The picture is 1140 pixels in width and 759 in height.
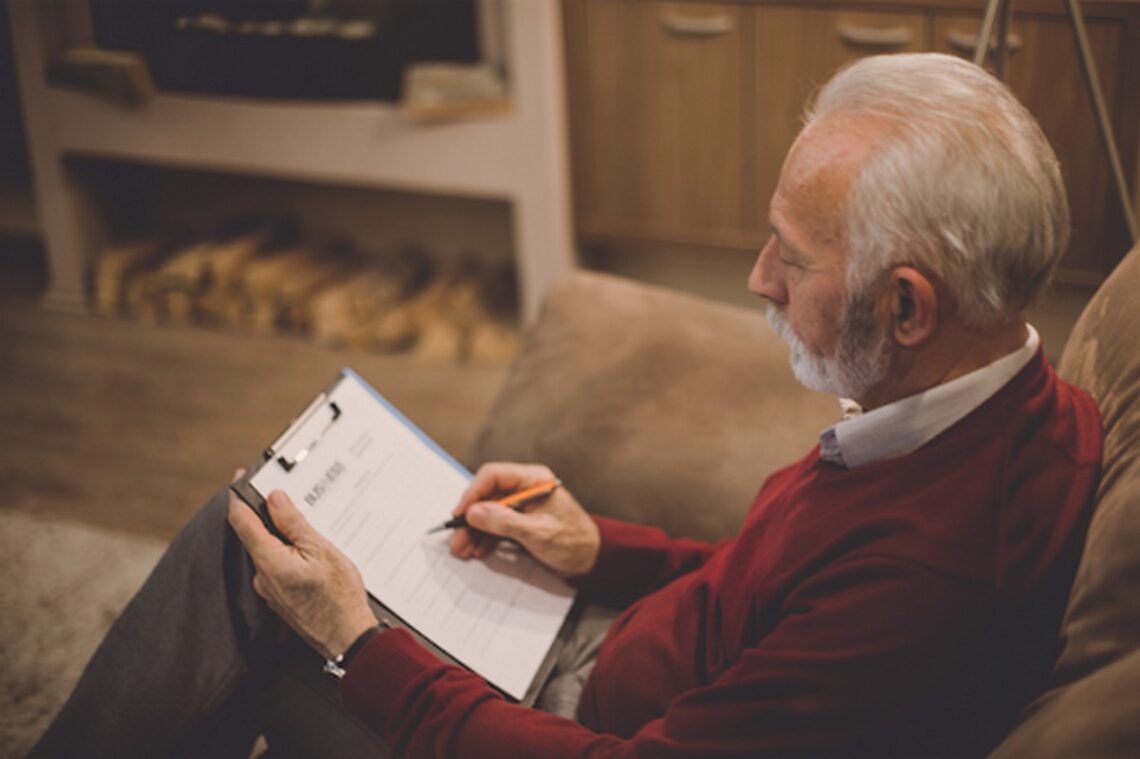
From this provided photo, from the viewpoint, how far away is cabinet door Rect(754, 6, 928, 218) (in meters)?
2.56

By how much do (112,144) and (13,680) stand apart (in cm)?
194

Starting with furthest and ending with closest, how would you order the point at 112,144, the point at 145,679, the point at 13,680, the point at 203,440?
the point at 112,144 → the point at 203,440 → the point at 13,680 → the point at 145,679

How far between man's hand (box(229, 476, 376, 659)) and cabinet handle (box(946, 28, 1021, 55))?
180 centimetres

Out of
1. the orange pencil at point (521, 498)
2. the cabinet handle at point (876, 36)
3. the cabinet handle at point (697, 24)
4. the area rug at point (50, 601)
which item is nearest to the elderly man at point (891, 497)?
the orange pencil at point (521, 498)

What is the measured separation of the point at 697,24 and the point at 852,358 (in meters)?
1.87

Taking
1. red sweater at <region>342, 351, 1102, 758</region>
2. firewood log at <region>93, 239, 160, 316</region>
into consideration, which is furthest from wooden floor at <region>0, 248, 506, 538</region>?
red sweater at <region>342, 351, 1102, 758</region>

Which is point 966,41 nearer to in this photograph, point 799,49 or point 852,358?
point 799,49

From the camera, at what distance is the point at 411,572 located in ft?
4.40

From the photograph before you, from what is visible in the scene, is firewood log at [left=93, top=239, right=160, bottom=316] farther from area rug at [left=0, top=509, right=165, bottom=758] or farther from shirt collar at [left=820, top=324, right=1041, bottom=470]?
shirt collar at [left=820, top=324, right=1041, bottom=470]

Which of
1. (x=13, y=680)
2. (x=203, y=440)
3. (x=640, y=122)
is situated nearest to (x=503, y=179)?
(x=640, y=122)

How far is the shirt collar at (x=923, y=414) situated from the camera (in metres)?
1.02

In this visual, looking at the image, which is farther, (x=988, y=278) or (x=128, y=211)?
(x=128, y=211)

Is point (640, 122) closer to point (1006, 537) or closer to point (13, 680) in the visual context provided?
point (13, 680)

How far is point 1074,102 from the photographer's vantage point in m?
2.42
